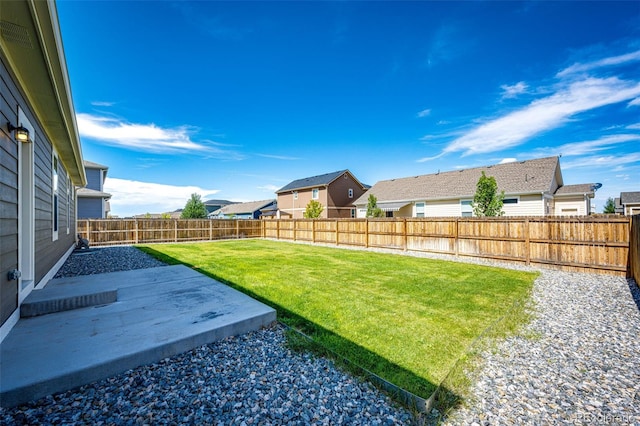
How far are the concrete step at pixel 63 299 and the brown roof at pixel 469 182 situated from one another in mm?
18489

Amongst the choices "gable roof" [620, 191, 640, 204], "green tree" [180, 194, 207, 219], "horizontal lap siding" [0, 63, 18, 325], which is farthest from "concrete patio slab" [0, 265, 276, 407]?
"gable roof" [620, 191, 640, 204]

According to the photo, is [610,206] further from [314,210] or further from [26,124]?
[26,124]

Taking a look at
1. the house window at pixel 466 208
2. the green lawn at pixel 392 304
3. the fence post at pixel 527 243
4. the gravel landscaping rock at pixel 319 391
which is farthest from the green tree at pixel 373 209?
the gravel landscaping rock at pixel 319 391

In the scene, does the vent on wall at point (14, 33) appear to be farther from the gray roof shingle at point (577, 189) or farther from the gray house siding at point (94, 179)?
the gray house siding at point (94, 179)

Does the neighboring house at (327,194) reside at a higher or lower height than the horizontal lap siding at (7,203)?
higher

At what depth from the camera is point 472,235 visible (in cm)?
1027

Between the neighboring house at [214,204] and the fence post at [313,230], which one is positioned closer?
the fence post at [313,230]

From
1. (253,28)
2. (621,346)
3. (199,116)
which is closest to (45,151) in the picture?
(253,28)

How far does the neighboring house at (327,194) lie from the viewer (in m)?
27.5

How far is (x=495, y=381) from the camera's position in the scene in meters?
2.68

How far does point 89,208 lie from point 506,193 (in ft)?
95.7

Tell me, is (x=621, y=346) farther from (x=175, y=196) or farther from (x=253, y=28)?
(x=175, y=196)

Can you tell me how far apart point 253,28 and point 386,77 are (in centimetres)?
648

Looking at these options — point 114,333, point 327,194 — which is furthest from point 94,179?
point 114,333
